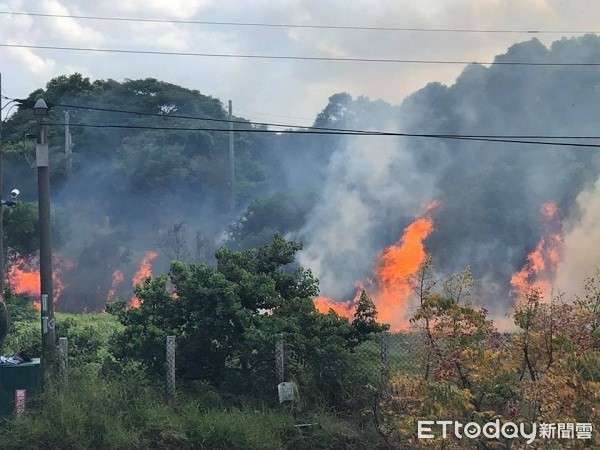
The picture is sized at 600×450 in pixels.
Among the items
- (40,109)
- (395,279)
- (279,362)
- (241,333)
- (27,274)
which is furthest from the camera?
(27,274)

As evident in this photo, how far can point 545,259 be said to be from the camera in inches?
1240

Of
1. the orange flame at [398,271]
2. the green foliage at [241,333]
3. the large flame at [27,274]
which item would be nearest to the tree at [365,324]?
the green foliage at [241,333]

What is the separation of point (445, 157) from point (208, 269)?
29343 millimetres

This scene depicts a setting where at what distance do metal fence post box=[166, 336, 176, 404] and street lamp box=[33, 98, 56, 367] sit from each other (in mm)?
1723

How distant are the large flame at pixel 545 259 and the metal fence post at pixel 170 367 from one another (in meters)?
23.0

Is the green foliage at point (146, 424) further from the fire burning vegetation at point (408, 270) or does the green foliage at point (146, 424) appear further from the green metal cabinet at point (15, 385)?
the fire burning vegetation at point (408, 270)

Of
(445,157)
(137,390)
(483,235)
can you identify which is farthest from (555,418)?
(445,157)

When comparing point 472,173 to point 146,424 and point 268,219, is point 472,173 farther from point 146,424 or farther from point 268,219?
point 146,424

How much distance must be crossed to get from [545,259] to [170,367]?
25025 millimetres

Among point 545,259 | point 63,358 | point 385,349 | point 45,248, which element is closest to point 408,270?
point 545,259

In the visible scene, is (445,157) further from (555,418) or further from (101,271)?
(555,418)

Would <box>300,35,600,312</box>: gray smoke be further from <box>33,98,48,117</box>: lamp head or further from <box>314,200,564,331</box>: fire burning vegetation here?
<box>33,98,48,117</box>: lamp head

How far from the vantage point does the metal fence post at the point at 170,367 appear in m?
9.79

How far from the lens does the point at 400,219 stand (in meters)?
35.8
